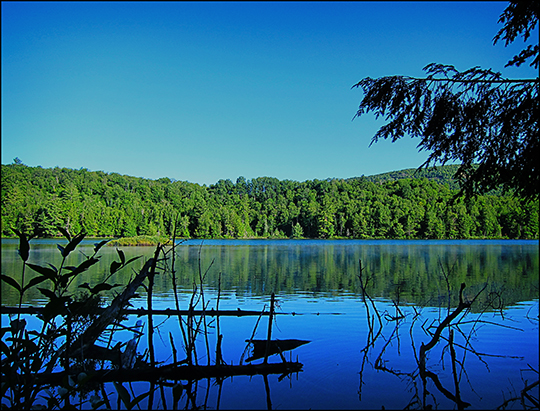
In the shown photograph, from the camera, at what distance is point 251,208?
95.1 metres

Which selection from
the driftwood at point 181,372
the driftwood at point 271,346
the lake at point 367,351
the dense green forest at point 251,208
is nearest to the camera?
the driftwood at point 181,372

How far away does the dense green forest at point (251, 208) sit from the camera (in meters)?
52.8

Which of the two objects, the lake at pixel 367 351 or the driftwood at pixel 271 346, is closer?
the lake at pixel 367 351

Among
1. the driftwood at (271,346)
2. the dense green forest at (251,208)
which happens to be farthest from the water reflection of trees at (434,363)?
the dense green forest at (251,208)

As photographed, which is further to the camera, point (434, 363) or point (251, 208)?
point (251, 208)

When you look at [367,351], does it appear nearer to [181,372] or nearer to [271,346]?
[271,346]

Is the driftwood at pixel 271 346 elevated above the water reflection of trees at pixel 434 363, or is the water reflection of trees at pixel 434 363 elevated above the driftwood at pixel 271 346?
the driftwood at pixel 271 346

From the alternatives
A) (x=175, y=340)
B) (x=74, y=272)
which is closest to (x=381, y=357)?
(x=175, y=340)

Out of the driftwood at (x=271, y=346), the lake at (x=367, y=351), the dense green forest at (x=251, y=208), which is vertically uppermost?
the dense green forest at (x=251, y=208)

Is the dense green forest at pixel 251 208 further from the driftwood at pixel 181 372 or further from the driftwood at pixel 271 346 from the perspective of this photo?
the driftwood at pixel 181 372

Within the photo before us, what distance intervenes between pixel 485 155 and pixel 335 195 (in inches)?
3790

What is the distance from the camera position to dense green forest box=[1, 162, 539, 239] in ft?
173

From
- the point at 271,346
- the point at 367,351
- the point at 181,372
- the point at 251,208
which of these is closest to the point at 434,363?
the point at 367,351

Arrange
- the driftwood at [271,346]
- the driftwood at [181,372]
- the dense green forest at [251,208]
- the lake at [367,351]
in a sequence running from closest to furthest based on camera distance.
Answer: the driftwood at [181,372]
the lake at [367,351]
the driftwood at [271,346]
the dense green forest at [251,208]
